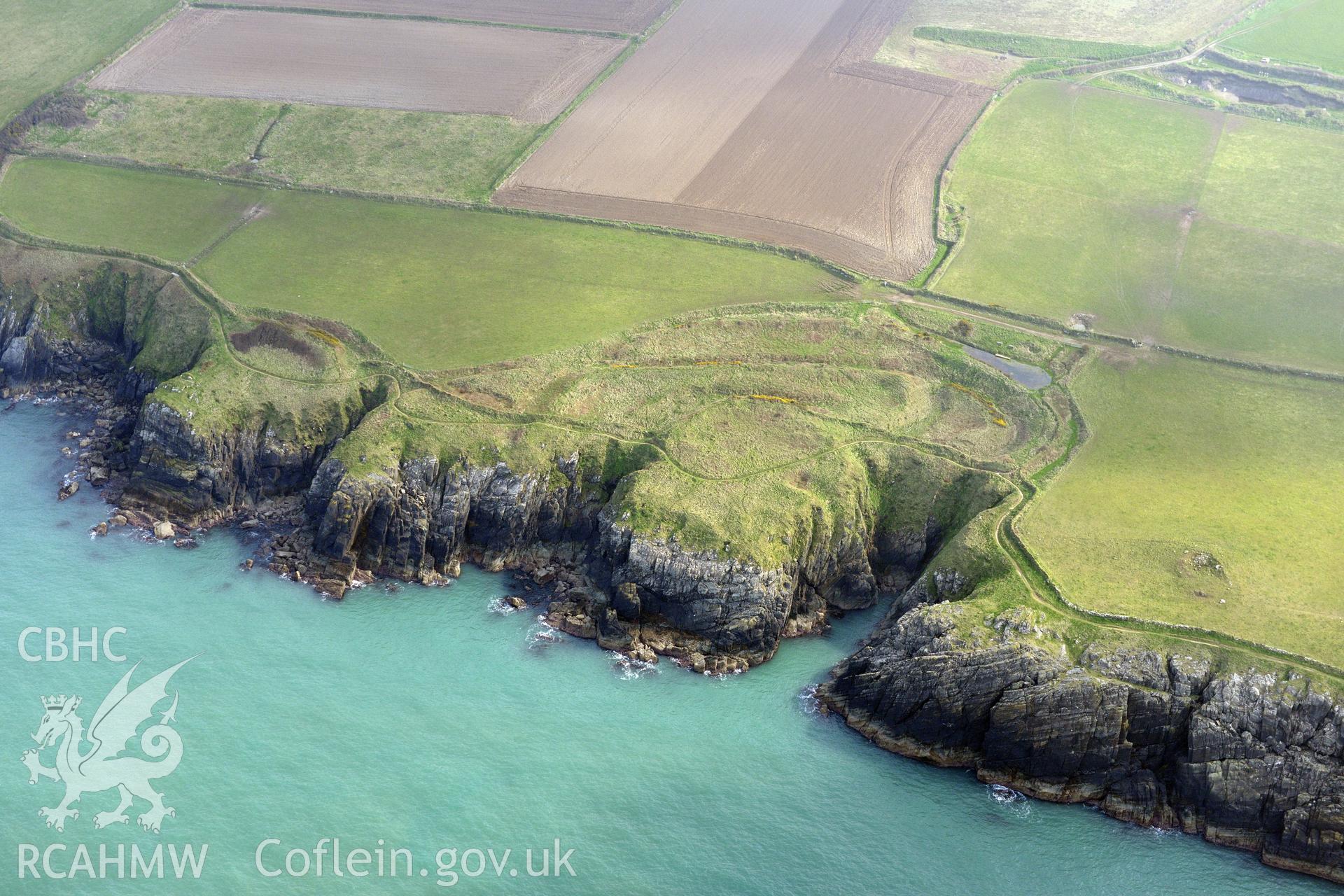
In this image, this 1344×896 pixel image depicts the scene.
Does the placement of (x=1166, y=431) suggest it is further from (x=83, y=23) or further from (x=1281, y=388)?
(x=83, y=23)

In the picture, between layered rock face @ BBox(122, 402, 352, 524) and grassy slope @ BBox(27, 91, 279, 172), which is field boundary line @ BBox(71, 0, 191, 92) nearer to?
grassy slope @ BBox(27, 91, 279, 172)

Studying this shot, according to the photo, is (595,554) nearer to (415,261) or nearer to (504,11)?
(415,261)

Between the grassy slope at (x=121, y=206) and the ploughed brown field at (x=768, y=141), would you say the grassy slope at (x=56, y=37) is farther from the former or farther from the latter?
the ploughed brown field at (x=768, y=141)

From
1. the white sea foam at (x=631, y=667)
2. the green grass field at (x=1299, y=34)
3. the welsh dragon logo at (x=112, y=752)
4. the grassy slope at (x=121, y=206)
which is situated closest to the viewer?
the welsh dragon logo at (x=112, y=752)

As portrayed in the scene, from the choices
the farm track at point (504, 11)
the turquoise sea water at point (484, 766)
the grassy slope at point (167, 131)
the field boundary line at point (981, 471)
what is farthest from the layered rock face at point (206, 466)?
the farm track at point (504, 11)

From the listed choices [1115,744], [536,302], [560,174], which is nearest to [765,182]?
[560,174]

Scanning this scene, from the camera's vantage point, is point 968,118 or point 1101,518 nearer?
point 1101,518

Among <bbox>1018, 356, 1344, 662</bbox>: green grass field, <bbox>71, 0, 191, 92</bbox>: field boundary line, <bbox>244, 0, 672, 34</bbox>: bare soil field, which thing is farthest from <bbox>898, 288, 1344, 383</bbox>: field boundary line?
<bbox>71, 0, 191, 92</bbox>: field boundary line
